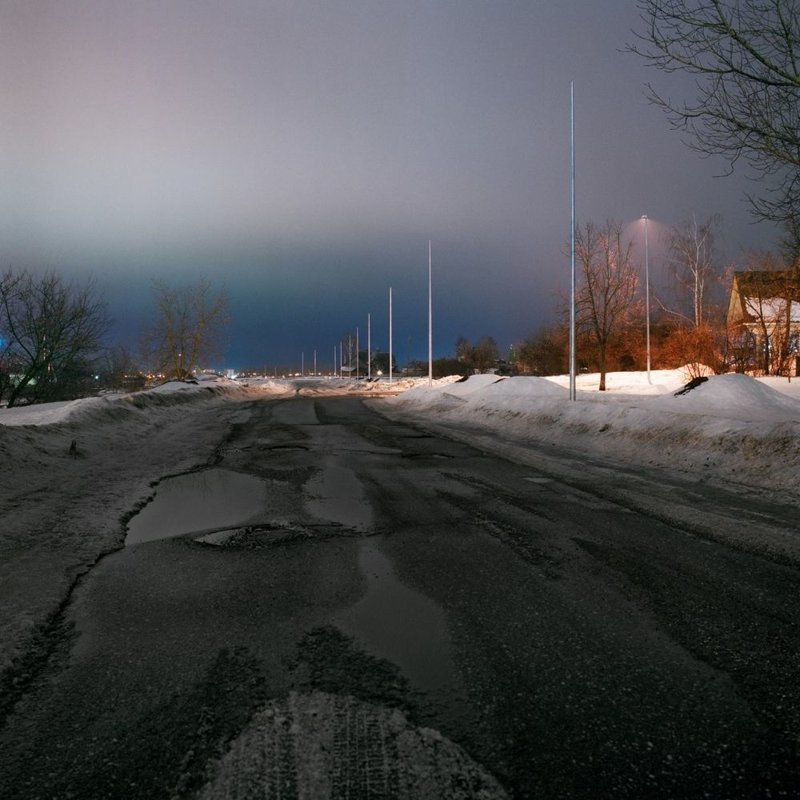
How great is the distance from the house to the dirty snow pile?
13.4 m

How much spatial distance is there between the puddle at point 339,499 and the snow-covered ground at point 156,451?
2.01 metres

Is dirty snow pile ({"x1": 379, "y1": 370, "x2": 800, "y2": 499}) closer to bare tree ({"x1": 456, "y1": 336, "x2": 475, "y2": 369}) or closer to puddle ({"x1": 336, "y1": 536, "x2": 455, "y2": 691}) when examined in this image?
puddle ({"x1": 336, "y1": 536, "x2": 455, "y2": 691})

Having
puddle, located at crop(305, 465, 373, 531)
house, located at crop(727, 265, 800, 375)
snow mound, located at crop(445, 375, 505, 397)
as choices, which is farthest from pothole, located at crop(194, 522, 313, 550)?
house, located at crop(727, 265, 800, 375)

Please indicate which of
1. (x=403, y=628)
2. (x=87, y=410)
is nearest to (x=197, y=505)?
(x=403, y=628)

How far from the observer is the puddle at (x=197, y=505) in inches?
211

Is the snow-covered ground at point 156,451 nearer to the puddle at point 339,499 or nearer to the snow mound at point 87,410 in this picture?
the snow mound at point 87,410

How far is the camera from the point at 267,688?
2.45m

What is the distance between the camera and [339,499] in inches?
260

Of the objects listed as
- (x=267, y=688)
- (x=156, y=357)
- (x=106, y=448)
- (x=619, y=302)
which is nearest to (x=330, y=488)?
(x=267, y=688)

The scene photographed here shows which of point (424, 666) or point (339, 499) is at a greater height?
point (424, 666)

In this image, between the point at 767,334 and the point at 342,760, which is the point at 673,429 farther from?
the point at 767,334

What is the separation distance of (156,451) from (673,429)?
1015 centimetres

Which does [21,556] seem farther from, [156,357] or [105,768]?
[156,357]

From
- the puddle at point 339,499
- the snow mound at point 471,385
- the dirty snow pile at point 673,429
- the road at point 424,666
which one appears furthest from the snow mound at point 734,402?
the snow mound at point 471,385
